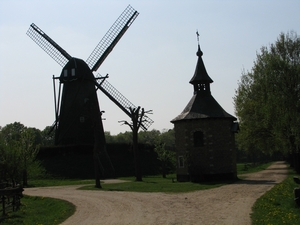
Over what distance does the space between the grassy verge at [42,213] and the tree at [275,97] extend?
20570 mm

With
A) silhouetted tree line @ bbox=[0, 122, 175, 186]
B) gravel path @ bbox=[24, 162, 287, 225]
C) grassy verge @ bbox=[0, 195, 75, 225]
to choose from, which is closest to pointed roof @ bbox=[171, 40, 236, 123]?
silhouetted tree line @ bbox=[0, 122, 175, 186]

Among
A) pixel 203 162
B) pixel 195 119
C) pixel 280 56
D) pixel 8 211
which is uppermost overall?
pixel 280 56

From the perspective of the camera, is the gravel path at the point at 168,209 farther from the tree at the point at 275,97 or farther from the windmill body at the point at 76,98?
the windmill body at the point at 76,98

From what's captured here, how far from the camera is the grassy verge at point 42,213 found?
15.9 meters

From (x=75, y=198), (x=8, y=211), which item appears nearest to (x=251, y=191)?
(x=75, y=198)

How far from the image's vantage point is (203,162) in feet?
107

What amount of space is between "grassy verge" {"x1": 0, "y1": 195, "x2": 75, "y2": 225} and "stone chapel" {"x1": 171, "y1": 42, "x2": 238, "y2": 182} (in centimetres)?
1379

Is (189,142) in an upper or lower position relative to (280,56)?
lower

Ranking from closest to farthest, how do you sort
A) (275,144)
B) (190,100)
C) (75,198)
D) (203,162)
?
(75,198), (203,162), (190,100), (275,144)

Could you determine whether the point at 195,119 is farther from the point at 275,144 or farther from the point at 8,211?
the point at 8,211

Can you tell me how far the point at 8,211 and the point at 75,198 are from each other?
4.02 meters

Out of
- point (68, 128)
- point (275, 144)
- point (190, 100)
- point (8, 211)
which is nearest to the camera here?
point (8, 211)

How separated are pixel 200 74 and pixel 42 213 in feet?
70.9

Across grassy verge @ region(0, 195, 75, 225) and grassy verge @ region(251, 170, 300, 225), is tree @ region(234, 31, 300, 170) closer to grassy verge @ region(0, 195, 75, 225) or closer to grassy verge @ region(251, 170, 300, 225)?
grassy verge @ region(251, 170, 300, 225)
